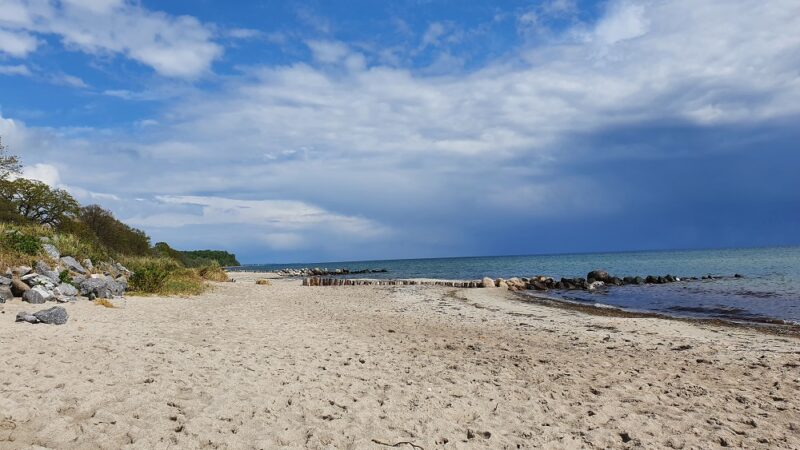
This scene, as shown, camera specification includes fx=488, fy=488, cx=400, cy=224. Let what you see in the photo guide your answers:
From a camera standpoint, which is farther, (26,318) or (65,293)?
(65,293)

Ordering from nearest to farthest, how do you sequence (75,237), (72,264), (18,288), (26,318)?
(26,318) < (18,288) < (72,264) < (75,237)

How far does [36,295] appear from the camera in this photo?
13.7m

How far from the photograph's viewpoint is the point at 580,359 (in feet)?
33.5

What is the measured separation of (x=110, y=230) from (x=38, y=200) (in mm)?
5341

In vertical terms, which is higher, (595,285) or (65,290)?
(65,290)

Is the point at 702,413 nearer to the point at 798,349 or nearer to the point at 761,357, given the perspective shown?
the point at 761,357

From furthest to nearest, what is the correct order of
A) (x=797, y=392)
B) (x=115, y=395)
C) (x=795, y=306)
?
(x=795, y=306) < (x=797, y=392) < (x=115, y=395)

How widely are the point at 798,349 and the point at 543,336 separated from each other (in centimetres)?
585

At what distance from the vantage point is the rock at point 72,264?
1901cm

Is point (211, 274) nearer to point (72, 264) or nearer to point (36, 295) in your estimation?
point (72, 264)

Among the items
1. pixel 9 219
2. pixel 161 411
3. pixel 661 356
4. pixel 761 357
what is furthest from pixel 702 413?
pixel 9 219

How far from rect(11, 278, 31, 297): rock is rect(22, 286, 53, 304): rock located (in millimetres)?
268

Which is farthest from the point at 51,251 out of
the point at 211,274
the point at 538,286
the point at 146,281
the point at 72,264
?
the point at 538,286

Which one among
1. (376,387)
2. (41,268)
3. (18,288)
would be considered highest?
(41,268)
